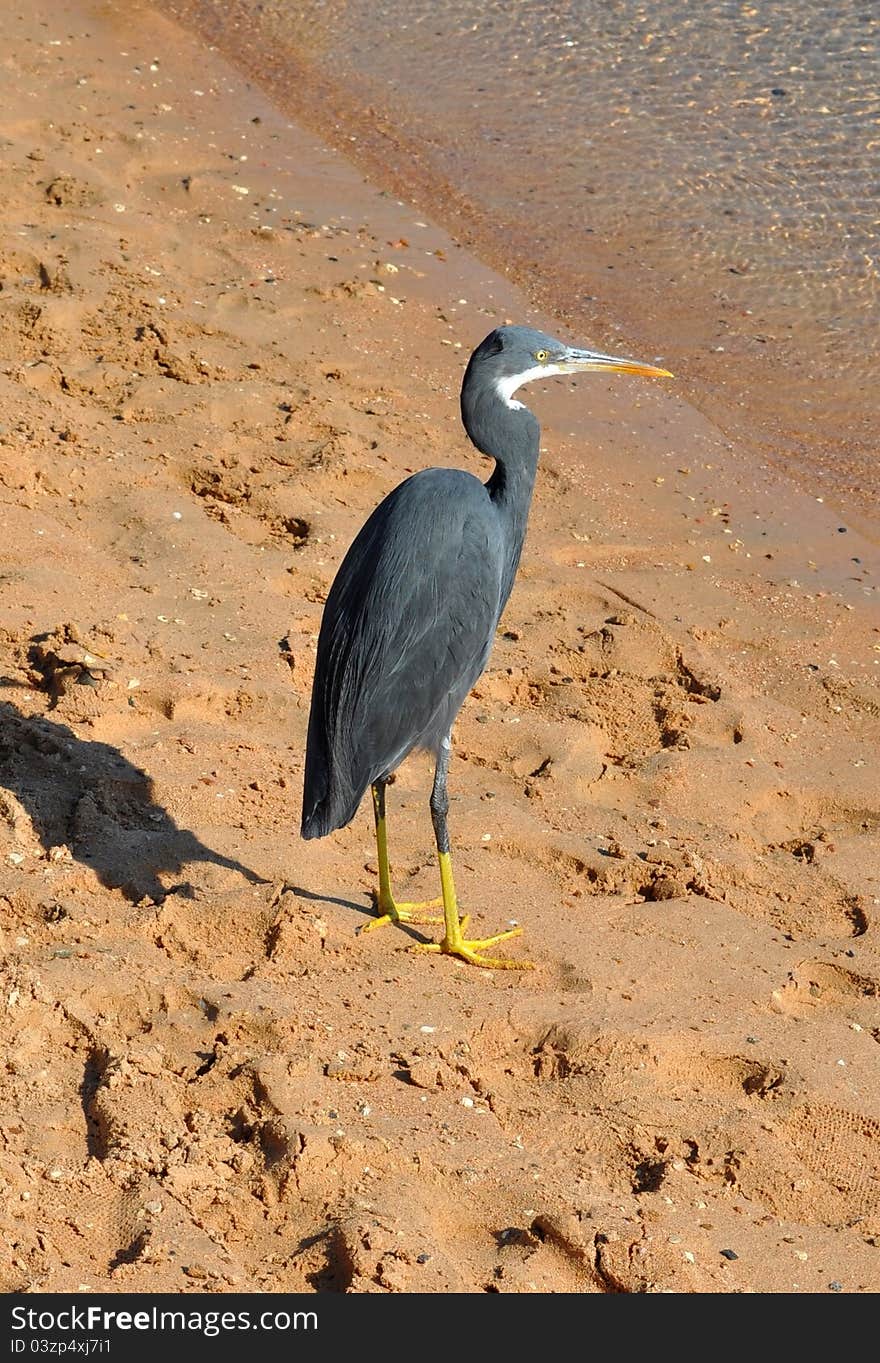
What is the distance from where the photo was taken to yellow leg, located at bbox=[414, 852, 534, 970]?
14.9 feet

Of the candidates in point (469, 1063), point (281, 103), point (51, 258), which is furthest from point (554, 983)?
point (281, 103)

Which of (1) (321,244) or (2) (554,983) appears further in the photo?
(1) (321,244)

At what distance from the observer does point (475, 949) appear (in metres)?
4.57

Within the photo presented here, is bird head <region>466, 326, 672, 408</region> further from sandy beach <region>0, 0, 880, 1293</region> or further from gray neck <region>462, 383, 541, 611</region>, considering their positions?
sandy beach <region>0, 0, 880, 1293</region>

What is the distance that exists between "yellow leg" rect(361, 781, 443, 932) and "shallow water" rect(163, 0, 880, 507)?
3.78 m

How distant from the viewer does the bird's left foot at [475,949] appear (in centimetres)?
454

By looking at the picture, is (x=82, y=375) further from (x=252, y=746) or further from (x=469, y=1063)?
(x=469, y=1063)

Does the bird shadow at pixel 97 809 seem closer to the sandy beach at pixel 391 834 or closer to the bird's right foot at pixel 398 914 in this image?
the sandy beach at pixel 391 834

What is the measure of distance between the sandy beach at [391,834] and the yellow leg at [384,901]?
0.28ft

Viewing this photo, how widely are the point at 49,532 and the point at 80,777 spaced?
4.66 feet

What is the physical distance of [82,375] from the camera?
689cm

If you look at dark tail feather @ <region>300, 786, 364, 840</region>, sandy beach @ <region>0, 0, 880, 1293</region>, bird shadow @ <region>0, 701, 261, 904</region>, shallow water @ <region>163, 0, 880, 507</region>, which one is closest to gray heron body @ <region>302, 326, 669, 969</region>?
dark tail feather @ <region>300, 786, 364, 840</region>

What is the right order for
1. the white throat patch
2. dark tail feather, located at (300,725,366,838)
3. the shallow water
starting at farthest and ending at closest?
the shallow water
the white throat patch
dark tail feather, located at (300,725,366,838)

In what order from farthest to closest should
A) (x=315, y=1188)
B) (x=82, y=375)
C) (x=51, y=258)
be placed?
(x=51, y=258)
(x=82, y=375)
(x=315, y=1188)
